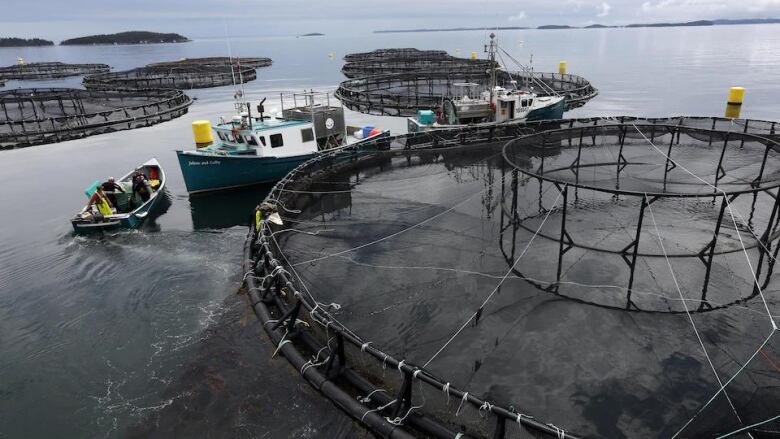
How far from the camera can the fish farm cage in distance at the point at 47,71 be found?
121 metres

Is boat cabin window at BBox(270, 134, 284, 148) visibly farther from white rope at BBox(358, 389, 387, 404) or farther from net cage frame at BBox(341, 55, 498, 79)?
net cage frame at BBox(341, 55, 498, 79)

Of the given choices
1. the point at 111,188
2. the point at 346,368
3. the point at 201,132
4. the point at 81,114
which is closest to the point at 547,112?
the point at 201,132

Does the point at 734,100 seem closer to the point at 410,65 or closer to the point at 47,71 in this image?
A: the point at 410,65

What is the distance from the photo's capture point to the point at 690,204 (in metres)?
20.9

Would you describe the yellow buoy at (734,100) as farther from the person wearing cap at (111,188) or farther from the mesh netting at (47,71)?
the mesh netting at (47,71)

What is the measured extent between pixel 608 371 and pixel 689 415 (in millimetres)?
1820

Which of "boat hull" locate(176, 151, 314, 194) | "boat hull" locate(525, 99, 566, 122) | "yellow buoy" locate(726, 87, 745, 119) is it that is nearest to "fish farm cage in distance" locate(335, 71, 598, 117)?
"boat hull" locate(525, 99, 566, 122)

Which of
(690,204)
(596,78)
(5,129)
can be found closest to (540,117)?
(690,204)

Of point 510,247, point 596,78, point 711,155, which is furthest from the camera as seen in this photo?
point 596,78

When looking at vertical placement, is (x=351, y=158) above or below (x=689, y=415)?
above

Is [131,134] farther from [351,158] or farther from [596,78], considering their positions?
[596,78]

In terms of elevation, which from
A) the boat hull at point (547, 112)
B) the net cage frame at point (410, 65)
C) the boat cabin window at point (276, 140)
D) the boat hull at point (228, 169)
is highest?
the net cage frame at point (410, 65)

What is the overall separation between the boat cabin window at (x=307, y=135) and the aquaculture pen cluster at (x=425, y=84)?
50.5 ft

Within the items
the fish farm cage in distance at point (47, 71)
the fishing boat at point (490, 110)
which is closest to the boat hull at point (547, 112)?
the fishing boat at point (490, 110)
